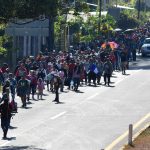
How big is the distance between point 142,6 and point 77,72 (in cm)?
9430

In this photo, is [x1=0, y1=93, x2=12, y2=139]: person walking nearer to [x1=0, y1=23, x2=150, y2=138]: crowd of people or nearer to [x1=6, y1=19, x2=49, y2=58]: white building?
[x1=0, y1=23, x2=150, y2=138]: crowd of people

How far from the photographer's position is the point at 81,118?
33188 millimetres

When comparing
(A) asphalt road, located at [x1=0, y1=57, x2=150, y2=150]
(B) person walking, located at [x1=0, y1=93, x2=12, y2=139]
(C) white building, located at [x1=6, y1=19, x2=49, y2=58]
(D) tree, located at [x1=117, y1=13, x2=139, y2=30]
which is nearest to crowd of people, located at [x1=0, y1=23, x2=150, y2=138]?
(A) asphalt road, located at [x1=0, y1=57, x2=150, y2=150]

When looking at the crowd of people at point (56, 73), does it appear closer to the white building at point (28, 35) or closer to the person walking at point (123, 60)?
the person walking at point (123, 60)

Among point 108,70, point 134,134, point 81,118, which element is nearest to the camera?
point 134,134

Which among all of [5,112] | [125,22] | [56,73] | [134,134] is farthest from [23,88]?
[125,22]

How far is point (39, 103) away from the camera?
37.3 m

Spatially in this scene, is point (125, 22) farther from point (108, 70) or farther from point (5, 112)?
point (5, 112)

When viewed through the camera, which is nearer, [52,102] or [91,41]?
[52,102]

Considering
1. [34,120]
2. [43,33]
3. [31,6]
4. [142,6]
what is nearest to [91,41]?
[43,33]

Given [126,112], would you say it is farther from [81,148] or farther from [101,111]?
[81,148]

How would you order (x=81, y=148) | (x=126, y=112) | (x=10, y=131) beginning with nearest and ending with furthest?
1. (x=81, y=148)
2. (x=10, y=131)
3. (x=126, y=112)

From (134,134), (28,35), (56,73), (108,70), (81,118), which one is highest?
(28,35)

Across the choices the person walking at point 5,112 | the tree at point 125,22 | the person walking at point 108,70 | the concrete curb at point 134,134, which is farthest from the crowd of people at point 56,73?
the tree at point 125,22
